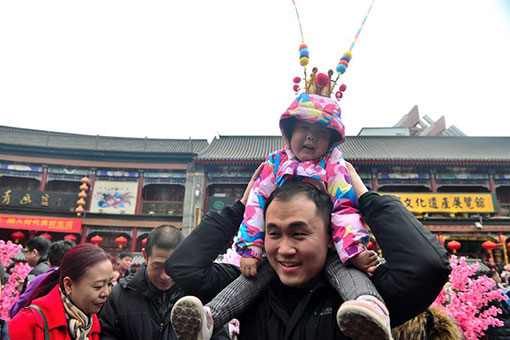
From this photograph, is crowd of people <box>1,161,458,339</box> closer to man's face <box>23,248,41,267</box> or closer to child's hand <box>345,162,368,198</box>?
child's hand <box>345,162,368,198</box>

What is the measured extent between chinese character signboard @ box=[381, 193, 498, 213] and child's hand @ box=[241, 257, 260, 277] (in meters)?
15.9

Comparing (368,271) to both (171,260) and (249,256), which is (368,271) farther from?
(171,260)

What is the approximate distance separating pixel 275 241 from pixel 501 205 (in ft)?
64.8

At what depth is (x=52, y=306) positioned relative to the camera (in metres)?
1.88

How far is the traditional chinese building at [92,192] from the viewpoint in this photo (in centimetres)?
1655

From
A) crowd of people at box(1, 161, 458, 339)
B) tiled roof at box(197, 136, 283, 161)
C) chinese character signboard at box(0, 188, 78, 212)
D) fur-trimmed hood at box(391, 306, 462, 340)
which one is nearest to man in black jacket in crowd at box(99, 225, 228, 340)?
Answer: crowd of people at box(1, 161, 458, 339)

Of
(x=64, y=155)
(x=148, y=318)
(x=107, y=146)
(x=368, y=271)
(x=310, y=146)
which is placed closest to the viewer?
(x=368, y=271)

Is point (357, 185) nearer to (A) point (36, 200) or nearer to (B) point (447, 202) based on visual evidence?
(B) point (447, 202)

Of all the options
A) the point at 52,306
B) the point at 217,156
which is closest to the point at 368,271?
the point at 52,306

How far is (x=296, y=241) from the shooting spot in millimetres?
1228

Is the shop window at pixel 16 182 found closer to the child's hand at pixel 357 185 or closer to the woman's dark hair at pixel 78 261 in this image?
the woman's dark hair at pixel 78 261

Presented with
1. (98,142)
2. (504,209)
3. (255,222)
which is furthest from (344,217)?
(98,142)

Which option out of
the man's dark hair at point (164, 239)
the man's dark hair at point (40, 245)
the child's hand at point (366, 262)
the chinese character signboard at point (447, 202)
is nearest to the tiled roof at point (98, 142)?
the chinese character signboard at point (447, 202)

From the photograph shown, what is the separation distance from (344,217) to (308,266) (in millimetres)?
260
